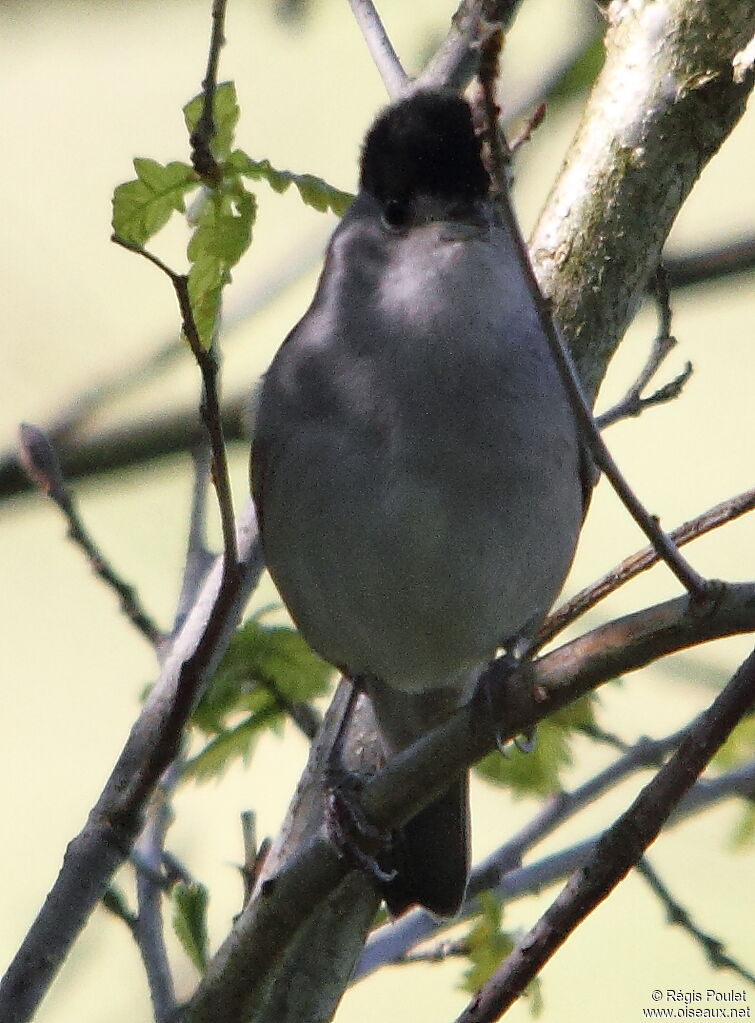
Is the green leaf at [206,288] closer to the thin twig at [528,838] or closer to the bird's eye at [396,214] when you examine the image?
the bird's eye at [396,214]

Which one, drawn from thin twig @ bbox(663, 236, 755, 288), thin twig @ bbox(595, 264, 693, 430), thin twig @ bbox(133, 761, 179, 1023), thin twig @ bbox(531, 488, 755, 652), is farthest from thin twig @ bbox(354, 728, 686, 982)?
thin twig @ bbox(663, 236, 755, 288)

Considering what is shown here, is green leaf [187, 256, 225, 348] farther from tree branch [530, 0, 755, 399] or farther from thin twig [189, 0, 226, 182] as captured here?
tree branch [530, 0, 755, 399]

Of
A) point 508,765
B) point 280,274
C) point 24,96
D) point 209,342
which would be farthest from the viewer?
point 24,96

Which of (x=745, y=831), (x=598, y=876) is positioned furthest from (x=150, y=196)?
(x=745, y=831)

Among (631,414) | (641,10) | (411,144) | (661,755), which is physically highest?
(641,10)

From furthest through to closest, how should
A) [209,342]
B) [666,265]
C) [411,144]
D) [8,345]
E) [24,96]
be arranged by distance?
[24,96] < [8,345] < [666,265] < [411,144] < [209,342]

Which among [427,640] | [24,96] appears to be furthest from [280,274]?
[24,96]

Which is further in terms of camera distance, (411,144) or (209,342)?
(411,144)

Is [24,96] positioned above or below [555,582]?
above

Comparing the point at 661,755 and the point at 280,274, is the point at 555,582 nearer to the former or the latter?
the point at 661,755
